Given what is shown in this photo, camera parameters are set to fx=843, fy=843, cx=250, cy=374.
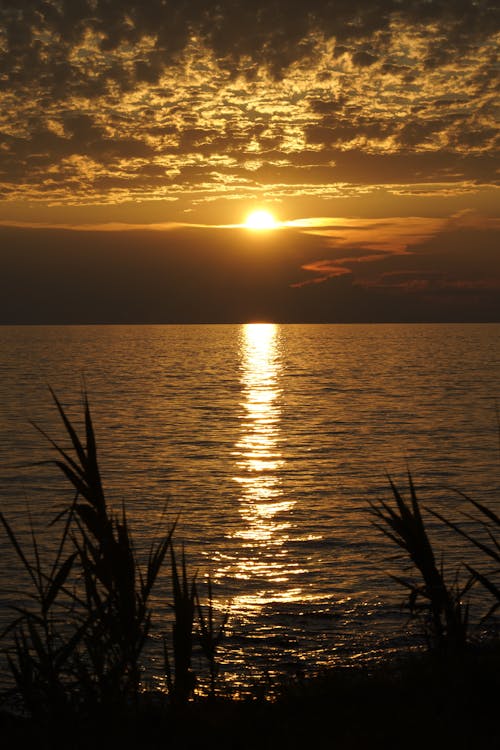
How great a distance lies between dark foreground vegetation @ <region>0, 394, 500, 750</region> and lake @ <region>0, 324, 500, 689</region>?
0.96 m

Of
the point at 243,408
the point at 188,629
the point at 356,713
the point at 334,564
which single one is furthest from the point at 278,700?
the point at 243,408

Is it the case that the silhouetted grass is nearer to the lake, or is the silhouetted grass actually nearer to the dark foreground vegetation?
the dark foreground vegetation

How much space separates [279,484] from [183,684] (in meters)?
23.1

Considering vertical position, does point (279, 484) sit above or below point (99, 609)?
above

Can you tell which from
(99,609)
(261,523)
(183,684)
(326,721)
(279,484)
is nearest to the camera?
(99,609)

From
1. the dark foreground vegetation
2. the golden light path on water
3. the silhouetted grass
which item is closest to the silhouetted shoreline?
the dark foreground vegetation

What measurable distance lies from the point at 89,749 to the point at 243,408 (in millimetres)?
53804

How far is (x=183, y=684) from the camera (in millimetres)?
6891

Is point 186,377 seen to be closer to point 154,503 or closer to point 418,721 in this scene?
point 154,503

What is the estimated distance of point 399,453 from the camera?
36.8 metres

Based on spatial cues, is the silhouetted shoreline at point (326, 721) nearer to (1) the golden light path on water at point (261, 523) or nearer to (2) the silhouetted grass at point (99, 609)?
(2) the silhouetted grass at point (99, 609)

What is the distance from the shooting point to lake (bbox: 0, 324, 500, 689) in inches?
595

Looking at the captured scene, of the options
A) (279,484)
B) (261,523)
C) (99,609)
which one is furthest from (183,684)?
(279,484)

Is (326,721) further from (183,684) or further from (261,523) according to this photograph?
(261,523)
